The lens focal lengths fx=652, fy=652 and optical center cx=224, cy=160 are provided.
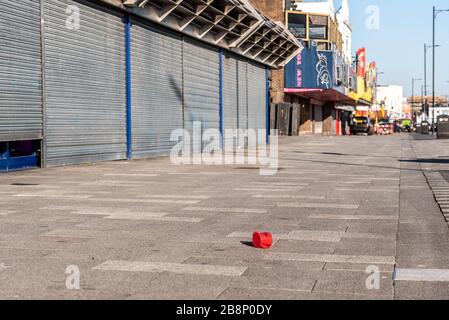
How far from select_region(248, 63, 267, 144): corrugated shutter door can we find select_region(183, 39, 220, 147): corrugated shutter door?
21.0 feet

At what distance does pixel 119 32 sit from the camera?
72.2 feet

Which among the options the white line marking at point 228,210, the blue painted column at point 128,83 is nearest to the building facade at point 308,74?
the blue painted column at point 128,83

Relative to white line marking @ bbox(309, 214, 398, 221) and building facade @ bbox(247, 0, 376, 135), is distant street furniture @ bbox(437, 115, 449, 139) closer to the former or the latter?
building facade @ bbox(247, 0, 376, 135)

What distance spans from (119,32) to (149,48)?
2.41 m

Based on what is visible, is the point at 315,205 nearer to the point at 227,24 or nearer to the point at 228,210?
the point at 228,210

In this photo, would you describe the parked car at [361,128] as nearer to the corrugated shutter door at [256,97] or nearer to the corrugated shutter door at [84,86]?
the corrugated shutter door at [256,97]

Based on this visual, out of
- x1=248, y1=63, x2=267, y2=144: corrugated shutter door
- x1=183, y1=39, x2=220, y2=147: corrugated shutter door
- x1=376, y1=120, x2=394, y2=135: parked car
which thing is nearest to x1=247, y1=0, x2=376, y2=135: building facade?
x1=248, y1=63, x2=267, y2=144: corrugated shutter door

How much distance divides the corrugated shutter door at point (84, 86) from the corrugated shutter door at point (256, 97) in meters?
17.3

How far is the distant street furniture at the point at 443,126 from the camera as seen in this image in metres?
50.6

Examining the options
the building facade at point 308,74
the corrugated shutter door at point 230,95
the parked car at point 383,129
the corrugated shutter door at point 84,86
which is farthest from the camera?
the parked car at point 383,129

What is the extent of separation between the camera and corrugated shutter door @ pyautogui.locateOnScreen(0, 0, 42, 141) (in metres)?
15.9

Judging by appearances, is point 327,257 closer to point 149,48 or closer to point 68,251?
point 68,251

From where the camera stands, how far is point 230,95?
34688 mm
